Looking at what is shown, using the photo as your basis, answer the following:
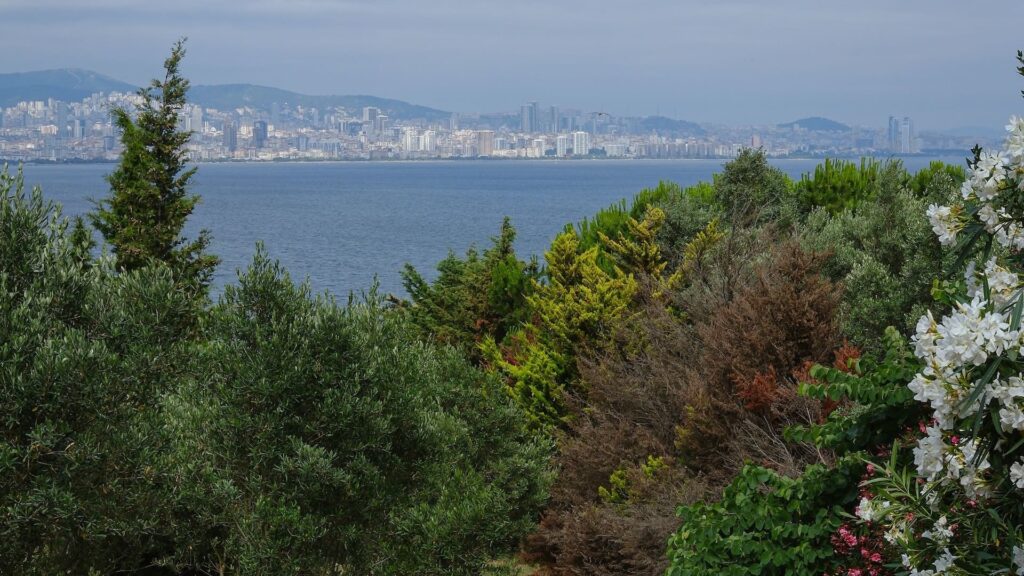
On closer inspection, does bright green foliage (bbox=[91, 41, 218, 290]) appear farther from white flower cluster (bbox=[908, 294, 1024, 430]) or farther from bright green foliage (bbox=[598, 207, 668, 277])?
white flower cluster (bbox=[908, 294, 1024, 430])

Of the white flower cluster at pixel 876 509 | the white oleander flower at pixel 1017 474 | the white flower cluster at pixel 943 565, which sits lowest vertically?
the white flower cluster at pixel 943 565

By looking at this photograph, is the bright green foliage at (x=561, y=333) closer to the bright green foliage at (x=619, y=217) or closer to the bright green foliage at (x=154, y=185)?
the bright green foliage at (x=619, y=217)

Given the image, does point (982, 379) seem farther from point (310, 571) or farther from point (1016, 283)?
point (310, 571)

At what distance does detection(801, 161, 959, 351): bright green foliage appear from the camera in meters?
15.3

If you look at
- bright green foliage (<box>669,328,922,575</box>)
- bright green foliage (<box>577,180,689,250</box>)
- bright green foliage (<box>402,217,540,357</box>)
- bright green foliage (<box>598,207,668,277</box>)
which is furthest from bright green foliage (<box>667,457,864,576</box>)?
bright green foliage (<box>577,180,689,250</box>)

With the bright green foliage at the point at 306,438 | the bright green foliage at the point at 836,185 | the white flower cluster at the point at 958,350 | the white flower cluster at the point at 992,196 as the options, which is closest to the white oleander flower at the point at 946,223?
the white flower cluster at the point at 992,196

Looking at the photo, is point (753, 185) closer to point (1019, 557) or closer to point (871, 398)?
point (871, 398)

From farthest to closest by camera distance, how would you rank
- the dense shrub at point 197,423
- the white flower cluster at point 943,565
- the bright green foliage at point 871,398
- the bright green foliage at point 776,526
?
the dense shrub at point 197,423 < the bright green foliage at point 776,526 < the bright green foliage at point 871,398 < the white flower cluster at point 943,565

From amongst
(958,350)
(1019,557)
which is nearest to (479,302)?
(1019,557)

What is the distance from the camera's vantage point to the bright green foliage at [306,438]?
33.6 ft

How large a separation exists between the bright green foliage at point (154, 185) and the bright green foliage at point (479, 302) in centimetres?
562

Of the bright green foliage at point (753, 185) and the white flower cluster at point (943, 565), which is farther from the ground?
the bright green foliage at point (753, 185)

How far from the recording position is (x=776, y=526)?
714 centimetres

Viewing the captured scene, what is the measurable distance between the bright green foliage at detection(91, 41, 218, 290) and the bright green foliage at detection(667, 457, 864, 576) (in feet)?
61.2
